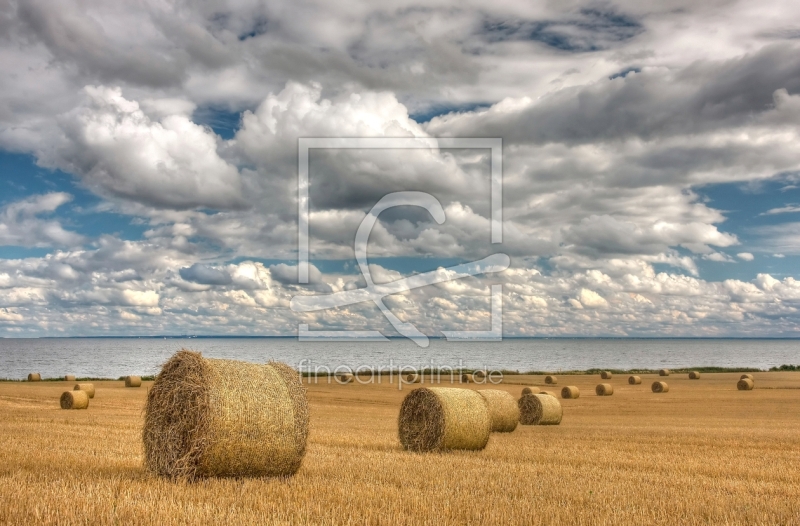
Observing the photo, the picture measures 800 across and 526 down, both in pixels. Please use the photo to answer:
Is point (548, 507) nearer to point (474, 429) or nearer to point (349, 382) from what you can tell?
point (474, 429)

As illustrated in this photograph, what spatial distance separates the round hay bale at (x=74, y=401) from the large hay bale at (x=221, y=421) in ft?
69.5

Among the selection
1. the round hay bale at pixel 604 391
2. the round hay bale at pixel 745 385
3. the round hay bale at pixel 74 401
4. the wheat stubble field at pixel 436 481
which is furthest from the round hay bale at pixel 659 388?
the round hay bale at pixel 74 401

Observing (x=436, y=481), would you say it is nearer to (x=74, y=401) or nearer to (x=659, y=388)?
(x=74, y=401)

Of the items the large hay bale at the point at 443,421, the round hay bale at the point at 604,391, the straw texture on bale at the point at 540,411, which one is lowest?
the round hay bale at the point at 604,391

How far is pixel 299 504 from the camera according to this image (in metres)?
9.02

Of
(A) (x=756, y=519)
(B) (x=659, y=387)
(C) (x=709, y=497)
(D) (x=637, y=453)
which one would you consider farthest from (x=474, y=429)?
(B) (x=659, y=387)

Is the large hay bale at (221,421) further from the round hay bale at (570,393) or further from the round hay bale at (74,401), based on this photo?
the round hay bale at (570,393)

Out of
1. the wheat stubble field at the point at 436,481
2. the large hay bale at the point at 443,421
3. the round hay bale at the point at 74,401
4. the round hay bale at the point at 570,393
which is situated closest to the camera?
the wheat stubble field at the point at 436,481

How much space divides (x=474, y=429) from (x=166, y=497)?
921 centimetres

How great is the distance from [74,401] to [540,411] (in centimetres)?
2011

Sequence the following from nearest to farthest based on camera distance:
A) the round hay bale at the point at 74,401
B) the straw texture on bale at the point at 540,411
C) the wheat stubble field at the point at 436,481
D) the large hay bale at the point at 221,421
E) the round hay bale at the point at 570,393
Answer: the wheat stubble field at the point at 436,481, the large hay bale at the point at 221,421, the straw texture on bale at the point at 540,411, the round hay bale at the point at 74,401, the round hay bale at the point at 570,393

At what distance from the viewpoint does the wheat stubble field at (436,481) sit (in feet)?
27.6

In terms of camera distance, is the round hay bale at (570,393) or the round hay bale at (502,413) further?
the round hay bale at (570,393)

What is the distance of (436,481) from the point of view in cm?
1120
